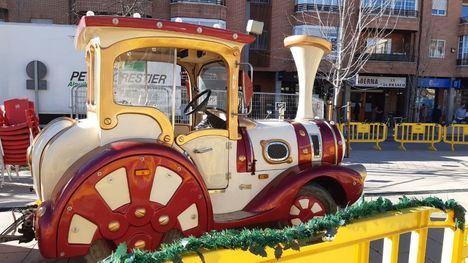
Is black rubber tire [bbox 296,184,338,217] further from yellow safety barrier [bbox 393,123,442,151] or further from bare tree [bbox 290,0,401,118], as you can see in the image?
bare tree [bbox 290,0,401,118]

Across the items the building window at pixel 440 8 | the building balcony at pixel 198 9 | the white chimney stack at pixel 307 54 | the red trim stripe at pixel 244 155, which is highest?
the building window at pixel 440 8

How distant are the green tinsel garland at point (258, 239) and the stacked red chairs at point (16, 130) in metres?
5.98

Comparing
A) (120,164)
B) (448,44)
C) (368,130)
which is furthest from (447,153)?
(448,44)

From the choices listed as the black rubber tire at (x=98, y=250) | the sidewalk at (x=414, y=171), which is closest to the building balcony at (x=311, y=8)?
the sidewalk at (x=414, y=171)

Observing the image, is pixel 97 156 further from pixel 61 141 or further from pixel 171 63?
pixel 171 63

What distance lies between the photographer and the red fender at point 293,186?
14.1 ft

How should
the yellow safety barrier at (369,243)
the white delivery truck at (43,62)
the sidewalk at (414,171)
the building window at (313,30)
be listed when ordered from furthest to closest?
the building window at (313,30) → the white delivery truck at (43,62) → the sidewalk at (414,171) → the yellow safety barrier at (369,243)

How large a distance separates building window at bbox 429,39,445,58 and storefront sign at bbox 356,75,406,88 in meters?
2.95

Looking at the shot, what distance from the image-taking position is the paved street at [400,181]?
4660 mm

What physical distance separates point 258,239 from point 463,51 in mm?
30419

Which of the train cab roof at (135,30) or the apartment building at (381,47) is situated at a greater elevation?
the apartment building at (381,47)

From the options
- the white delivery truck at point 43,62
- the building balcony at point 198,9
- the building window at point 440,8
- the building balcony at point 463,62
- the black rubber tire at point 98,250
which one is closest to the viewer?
the black rubber tire at point 98,250

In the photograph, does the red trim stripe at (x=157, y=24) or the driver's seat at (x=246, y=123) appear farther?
the driver's seat at (x=246, y=123)

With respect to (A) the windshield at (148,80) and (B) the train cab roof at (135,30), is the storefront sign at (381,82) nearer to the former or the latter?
(A) the windshield at (148,80)
